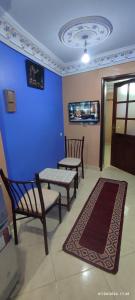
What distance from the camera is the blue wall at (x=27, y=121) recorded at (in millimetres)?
1868

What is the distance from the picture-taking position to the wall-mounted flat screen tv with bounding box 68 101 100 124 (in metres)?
3.20

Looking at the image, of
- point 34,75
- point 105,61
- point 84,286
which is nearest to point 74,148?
point 34,75

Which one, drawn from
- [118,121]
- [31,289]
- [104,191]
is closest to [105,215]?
[104,191]

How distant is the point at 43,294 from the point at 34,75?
2.65 m

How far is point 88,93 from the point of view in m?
3.23

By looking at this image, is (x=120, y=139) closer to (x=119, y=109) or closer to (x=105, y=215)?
(x=119, y=109)

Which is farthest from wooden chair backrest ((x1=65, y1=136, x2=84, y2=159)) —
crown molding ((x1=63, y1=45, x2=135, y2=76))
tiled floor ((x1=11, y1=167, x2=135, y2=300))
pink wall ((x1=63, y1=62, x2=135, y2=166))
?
tiled floor ((x1=11, y1=167, x2=135, y2=300))

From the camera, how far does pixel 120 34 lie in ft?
6.98

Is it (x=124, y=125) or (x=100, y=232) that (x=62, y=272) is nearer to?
(x=100, y=232)

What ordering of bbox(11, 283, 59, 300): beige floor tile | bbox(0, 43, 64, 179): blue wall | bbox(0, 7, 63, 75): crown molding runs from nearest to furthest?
1. bbox(11, 283, 59, 300): beige floor tile
2. bbox(0, 7, 63, 75): crown molding
3. bbox(0, 43, 64, 179): blue wall

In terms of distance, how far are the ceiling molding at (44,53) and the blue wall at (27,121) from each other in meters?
0.12

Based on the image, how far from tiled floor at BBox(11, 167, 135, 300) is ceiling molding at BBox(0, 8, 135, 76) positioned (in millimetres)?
2391

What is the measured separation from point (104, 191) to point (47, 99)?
79.0 inches

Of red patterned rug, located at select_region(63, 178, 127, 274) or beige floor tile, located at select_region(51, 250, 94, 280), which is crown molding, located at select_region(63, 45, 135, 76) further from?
beige floor tile, located at select_region(51, 250, 94, 280)
